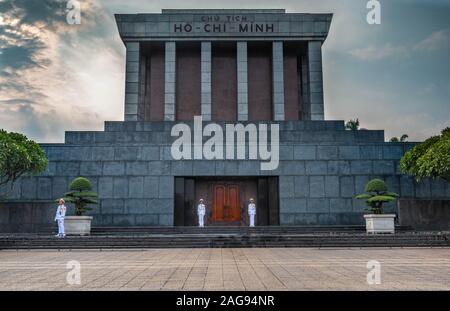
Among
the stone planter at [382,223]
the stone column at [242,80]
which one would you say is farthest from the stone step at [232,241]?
the stone column at [242,80]

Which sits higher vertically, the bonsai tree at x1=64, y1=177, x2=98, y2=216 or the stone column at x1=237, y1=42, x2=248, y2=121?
the stone column at x1=237, y1=42, x2=248, y2=121

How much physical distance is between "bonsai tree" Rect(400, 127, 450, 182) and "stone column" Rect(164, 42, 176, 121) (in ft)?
56.3

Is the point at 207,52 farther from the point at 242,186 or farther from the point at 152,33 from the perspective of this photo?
the point at 242,186

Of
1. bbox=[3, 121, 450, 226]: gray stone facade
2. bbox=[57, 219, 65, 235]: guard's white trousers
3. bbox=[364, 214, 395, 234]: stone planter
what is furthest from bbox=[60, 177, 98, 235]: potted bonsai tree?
bbox=[364, 214, 395, 234]: stone planter

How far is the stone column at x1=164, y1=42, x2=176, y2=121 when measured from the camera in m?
33.9

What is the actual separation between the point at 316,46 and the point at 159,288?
98.6ft

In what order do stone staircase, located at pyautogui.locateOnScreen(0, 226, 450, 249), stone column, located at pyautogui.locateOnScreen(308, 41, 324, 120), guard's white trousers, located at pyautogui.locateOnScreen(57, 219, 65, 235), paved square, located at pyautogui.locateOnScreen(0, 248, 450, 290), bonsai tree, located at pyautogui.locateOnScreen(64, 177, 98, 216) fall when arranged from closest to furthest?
paved square, located at pyautogui.locateOnScreen(0, 248, 450, 290) → stone staircase, located at pyautogui.locateOnScreen(0, 226, 450, 249) → guard's white trousers, located at pyautogui.locateOnScreen(57, 219, 65, 235) → bonsai tree, located at pyautogui.locateOnScreen(64, 177, 98, 216) → stone column, located at pyautogui.locateOnScreen(308, 41, 324, 120)

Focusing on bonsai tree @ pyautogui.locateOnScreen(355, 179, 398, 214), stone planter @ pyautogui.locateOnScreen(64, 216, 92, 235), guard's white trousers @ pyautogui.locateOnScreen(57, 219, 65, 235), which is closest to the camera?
guard's white trousers @ pyautogui.locateOnScreen(57, 219, 65, 235)

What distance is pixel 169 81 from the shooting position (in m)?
34.6

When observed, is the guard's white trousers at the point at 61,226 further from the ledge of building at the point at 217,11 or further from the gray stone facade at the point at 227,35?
the ledge of building at the point at 217,11

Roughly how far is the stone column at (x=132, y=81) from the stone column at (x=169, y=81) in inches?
88.4

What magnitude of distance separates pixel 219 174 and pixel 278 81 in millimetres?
10687

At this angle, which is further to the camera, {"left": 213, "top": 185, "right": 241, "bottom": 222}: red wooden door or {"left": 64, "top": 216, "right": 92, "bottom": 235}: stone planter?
{"left": 213, "top": 185, "right": 241, "bottom": 222}: red wooden door

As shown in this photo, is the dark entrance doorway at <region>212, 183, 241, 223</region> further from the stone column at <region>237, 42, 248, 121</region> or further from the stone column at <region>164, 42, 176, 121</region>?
the stone column at <region>164, 42, 176, 121</region>
